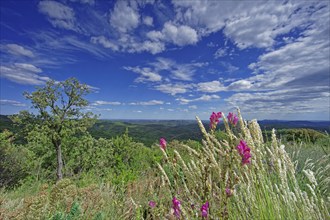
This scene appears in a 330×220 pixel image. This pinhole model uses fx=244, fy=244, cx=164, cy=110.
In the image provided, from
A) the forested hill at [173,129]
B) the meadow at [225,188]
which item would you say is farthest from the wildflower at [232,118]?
the forested hill at [173,129]

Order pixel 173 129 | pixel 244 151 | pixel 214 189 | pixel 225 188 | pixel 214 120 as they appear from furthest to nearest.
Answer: pixel 173 129, pixel 214 120, pixel 214 189, pixel 225 188, pixel 244 151

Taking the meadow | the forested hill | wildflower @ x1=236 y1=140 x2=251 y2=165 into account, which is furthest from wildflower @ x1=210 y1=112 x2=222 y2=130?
wildflower @ x1=236 y1=140 x2=251 y2=165

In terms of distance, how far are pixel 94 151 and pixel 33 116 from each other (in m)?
6.24

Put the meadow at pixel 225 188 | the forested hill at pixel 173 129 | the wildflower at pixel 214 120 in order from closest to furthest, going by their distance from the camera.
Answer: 1. the meadow at pixel 225 188
2. the wildflower at pixel 214 120
3. the forested hill at pixel 173 129

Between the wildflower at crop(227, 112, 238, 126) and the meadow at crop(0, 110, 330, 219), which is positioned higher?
the wildflower at crop(227, 112, 238, 126)

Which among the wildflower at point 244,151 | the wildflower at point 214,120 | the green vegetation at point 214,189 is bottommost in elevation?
the green vegetation at point 214,189

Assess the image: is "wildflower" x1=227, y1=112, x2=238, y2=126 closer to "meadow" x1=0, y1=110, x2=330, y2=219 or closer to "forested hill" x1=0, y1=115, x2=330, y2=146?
"meadow" x1=0, y1=110, x2=330, y2=219

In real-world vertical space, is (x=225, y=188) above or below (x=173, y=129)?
below

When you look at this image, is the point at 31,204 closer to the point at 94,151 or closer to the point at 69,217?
the point at 69,217

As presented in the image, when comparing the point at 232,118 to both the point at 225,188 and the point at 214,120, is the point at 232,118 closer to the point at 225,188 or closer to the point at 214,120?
the point at 214,120

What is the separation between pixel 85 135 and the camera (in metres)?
23.5

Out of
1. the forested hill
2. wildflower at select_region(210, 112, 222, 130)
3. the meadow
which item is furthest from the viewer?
the forested hill

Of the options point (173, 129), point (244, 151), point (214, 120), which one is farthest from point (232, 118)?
point (173, 129)

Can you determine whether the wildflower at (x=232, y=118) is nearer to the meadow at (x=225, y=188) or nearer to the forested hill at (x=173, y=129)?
the meadow at (x=225, y=188)
